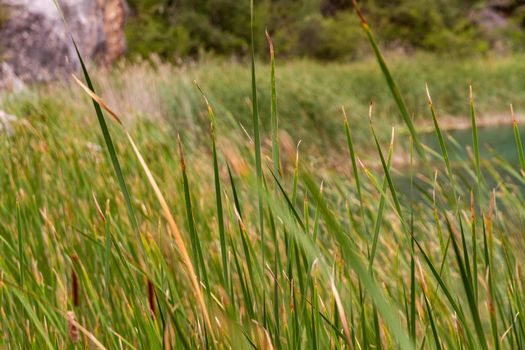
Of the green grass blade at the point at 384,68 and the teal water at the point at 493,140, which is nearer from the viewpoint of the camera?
the green grass blade at the point at 384,68

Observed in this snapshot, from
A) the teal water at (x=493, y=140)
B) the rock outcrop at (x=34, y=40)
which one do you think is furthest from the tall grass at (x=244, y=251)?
the rock outcrop at (x=34, y=40)

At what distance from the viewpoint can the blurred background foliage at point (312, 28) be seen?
663 inches

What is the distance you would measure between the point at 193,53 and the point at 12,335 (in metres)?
17.0

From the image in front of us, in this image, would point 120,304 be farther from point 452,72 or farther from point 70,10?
point 452,72

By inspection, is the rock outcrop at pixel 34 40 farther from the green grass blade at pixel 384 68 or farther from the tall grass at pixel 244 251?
the green grass blade at pixel 384 68

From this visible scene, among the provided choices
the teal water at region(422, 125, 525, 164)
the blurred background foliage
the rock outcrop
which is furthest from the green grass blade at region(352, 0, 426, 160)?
the blurred background foliage

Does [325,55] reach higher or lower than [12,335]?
lower

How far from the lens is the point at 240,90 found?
836 centimetres

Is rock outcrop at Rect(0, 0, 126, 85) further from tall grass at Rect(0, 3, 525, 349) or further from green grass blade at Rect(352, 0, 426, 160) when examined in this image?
green grass blade at Rect(352, 0, 426, 160)

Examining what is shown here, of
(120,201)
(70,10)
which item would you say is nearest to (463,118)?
(70,10)

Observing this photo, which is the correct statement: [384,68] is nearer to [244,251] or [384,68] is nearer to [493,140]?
[244,251]

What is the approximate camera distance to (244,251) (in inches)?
30.4

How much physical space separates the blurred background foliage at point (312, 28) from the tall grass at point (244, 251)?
1295 centimetres

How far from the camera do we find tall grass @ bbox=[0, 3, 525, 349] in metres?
0.66
